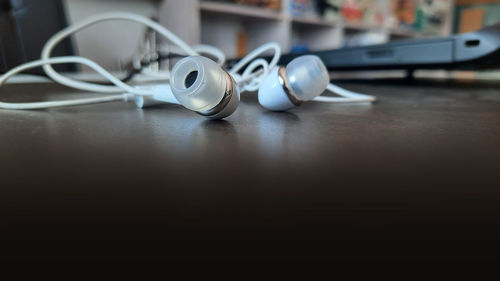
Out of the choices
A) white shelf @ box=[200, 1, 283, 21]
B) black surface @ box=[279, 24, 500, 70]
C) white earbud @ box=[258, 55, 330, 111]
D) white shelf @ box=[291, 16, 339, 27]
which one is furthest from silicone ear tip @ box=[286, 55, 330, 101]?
white shelf @ box=[291, 16, 339, 27]

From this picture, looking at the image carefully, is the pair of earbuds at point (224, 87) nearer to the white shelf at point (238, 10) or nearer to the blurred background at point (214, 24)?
the blurred background at point (214, 24)

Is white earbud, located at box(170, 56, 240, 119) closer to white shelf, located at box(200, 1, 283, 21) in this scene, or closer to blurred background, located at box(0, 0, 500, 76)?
blurred background, located at box(0, 0, 500, 76)

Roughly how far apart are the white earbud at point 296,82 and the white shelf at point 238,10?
101 centimetres

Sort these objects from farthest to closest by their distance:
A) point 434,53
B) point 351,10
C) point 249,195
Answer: point 351,10 < point 434,53 < point 249,195

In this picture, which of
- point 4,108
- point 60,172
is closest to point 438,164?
point 60,172

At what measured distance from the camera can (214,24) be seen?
60.4 inches

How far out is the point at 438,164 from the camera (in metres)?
0.15

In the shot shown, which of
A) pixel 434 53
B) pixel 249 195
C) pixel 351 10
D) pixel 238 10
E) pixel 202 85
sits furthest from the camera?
pixel 351 10

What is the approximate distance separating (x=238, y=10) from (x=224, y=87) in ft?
3.74

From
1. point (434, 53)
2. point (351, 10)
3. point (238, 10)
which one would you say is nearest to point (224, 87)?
point (434, 53)

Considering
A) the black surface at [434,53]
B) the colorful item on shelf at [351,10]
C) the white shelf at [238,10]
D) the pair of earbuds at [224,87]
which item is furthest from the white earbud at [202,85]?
the colorful item on shelf at [351,10]

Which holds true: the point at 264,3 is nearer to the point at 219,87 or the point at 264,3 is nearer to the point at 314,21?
the point at 314,21

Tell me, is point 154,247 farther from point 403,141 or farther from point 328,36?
point 328,36

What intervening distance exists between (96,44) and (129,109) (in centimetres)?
100
